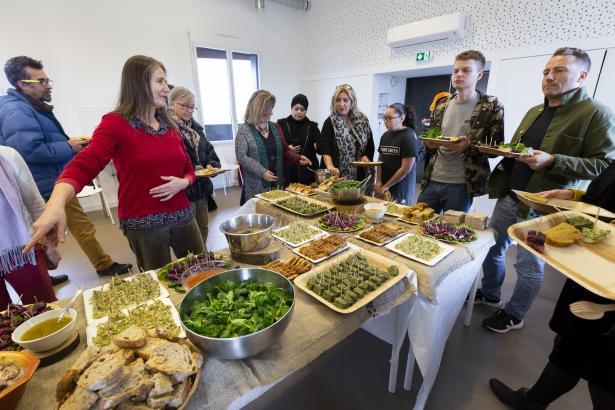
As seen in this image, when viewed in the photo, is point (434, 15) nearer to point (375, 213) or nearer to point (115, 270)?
point (375, 213)

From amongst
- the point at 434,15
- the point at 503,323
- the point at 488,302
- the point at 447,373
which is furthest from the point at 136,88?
the point at 434,15

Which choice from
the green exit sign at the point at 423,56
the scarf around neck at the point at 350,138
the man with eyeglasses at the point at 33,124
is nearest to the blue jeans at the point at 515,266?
the scarf around neck at the point at 350,138

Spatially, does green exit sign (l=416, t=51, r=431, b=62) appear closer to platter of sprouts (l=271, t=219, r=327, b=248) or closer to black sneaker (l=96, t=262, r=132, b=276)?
platter of sprouts (l=271, t=219, r=327, b=248)

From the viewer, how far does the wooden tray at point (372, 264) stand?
1.13m

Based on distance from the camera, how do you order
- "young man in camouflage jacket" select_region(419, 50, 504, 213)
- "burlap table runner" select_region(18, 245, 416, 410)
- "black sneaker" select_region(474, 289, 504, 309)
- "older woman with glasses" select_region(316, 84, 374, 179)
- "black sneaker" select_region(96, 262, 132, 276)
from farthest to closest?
"black sneaker" select_region(96, 262, 132, 276) < "older woman with glasses" select_region(316, 84, 374, 179) < "black sneaker" select_region(474, 289, 504, 309) < "young man in camouflage jacket" select_region(419, 50, 504, 213) < "burlap table runner" select_region(18, 245, 416, 410)

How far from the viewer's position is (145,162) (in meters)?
1.49

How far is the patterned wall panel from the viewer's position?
3223mm

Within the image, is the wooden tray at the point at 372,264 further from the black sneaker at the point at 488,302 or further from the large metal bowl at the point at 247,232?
the black sneaker at the point at 488,302

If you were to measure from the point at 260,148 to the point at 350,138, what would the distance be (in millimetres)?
929

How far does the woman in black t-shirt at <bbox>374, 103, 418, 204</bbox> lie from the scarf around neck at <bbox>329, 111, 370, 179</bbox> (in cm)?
21

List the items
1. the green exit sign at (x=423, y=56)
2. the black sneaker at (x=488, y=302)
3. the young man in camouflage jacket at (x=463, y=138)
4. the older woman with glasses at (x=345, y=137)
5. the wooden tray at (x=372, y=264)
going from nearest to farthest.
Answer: the wooden tray at (x=372, y=264) < the young man in camouflage jacket at (x=463, y=138) < the black sneaker at (x=488, y=302) < the older woman with glasses at (x=345, y=137) < the green exit sign at (x=423, y=56)

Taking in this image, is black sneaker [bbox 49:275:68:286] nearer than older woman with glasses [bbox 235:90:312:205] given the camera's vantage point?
No

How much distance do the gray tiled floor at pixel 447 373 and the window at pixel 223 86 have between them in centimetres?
539

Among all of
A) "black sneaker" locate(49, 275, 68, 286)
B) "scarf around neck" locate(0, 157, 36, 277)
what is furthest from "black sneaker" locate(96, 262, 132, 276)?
"scarf around neck" locate(0, 157, 36, 277)
